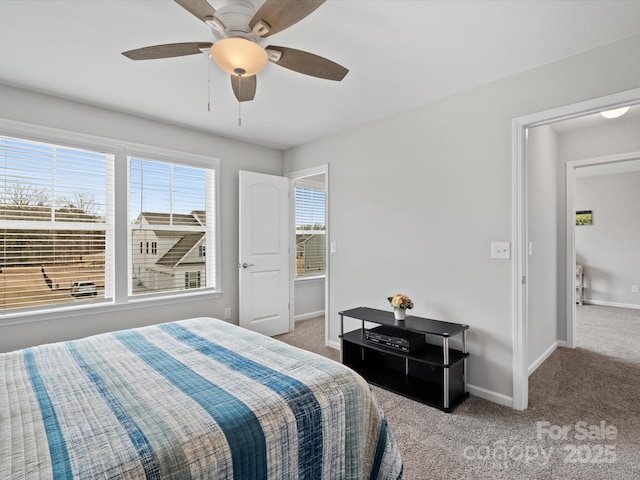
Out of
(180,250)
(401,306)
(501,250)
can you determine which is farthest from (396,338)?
(180,250)

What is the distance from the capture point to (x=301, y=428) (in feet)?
3.96

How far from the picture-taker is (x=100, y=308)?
3.01 meters

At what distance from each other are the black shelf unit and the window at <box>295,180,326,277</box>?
2.21 m

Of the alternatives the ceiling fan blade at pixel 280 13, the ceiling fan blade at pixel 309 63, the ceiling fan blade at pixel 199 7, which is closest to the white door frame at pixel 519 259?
the ceiling fan blade at pixel 309 63

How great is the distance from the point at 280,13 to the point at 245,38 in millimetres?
310

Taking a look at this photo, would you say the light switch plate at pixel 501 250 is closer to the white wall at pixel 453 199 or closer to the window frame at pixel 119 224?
the white wall at pixel 453 199

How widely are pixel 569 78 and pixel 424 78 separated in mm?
926

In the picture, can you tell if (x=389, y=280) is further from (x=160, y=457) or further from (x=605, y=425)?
(x=160, y=457)

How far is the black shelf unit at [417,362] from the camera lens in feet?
8.05

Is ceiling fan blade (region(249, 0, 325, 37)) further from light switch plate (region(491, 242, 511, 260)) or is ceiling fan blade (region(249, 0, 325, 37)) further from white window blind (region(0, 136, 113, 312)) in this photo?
white window blind (region(0, 136, 113, 312))

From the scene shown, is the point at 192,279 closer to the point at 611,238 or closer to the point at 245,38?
the point at 245,38

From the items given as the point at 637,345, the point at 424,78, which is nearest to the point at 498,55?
the point at 424,78

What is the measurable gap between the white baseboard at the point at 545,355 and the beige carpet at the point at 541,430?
0.20 feet

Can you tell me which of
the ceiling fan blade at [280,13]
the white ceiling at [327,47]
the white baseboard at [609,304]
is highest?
the white ceiling at [327,47]
